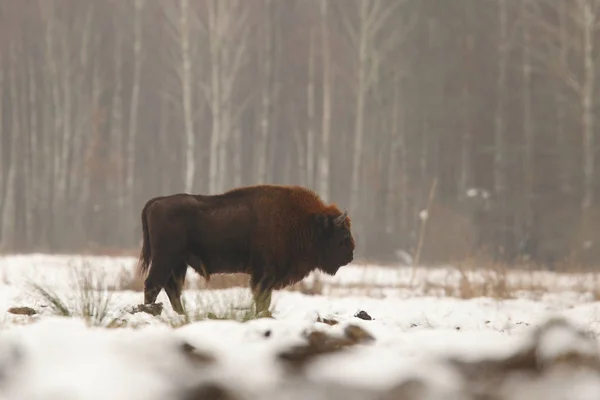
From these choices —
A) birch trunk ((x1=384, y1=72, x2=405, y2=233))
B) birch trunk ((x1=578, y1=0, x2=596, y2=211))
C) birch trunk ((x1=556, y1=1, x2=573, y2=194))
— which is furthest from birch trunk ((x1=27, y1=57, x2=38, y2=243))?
birch trunk ((x1=578, y1=0, x2=596, y2=211))

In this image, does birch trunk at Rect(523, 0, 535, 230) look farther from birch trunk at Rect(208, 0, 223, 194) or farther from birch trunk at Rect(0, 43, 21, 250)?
birch trunk at Rect(0, 43, 21, 250)

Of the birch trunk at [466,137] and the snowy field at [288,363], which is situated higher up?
the birch trunk at [466,137]

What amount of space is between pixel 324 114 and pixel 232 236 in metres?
18.4

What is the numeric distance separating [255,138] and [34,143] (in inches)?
391

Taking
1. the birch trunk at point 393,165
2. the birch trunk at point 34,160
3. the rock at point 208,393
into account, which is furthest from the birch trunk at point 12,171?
the rock at point 208,393

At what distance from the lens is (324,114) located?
26141mm

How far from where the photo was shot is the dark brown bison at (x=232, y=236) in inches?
311

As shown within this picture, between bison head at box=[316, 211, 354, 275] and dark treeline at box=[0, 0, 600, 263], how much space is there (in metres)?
13.9

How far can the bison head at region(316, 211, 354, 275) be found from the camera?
8516 millimetres

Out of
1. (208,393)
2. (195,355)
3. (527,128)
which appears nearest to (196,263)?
(195,355)

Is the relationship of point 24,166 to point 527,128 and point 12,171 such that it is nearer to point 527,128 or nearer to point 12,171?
point 12,171

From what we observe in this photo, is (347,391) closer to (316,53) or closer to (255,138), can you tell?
(316,53)

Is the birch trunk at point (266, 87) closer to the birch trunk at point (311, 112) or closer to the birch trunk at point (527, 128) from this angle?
the birch trunk at point (311, 112)

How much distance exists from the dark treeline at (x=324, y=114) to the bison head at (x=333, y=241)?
13.9 meters
